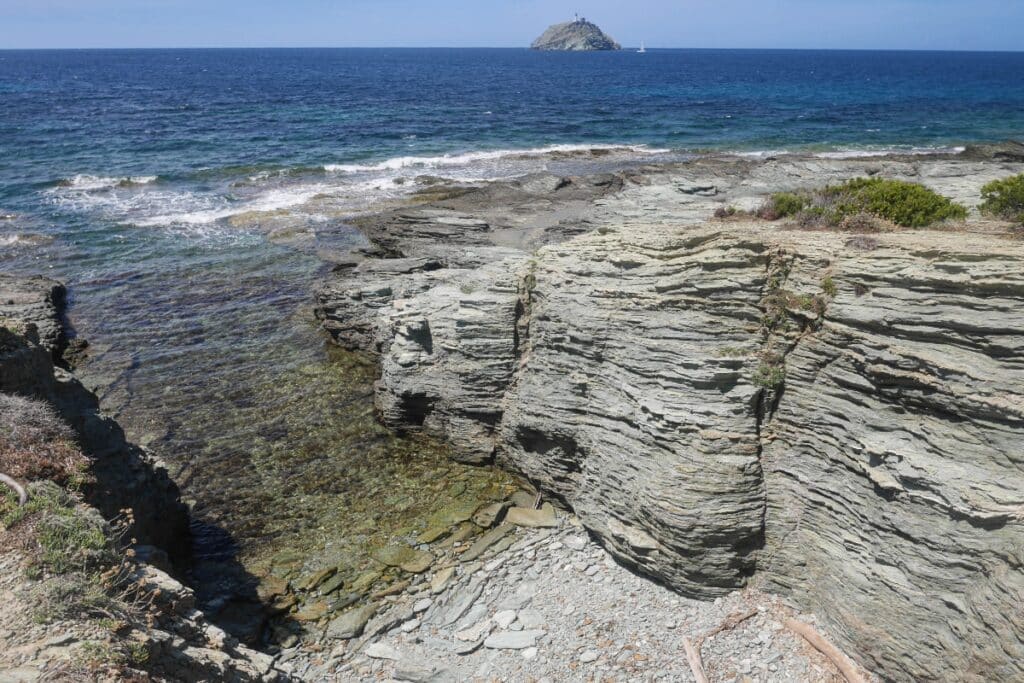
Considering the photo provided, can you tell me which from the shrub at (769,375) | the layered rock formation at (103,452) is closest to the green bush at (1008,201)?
the shrub at (769,375)

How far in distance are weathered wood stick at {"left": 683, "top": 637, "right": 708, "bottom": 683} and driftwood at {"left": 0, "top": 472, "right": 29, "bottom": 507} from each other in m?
11.5

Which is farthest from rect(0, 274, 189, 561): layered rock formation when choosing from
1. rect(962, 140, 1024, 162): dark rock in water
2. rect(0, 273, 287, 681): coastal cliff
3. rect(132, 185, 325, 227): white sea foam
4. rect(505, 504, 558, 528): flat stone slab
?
rect(962, 140, 1024, 162): dark rock in water

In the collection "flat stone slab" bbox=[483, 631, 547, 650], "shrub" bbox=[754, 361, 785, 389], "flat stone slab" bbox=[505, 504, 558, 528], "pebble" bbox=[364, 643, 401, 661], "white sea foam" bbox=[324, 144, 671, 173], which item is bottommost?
"pebble" bbox=[364, 643, 401, 661]

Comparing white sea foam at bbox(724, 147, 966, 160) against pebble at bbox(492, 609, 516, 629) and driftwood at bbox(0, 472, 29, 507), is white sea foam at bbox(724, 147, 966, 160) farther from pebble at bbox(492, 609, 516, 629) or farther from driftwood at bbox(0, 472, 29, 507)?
driftwood at bbox(0, 472, 29, 507)

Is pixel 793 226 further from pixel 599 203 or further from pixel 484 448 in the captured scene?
pixel 599 203

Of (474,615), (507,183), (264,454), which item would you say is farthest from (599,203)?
(474,615)

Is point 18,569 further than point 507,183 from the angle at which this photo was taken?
No

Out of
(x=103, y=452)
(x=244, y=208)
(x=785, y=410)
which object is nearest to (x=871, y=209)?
(x=785, y=410)

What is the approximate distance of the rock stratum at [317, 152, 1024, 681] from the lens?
34.2 feet

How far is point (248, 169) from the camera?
183 feet

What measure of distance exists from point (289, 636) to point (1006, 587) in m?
12.9

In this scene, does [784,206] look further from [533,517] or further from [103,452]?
[103,452]

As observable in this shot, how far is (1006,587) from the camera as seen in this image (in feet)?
31.9

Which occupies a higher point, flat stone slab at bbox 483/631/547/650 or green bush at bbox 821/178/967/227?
green bush at bbox 821/178/967/227
